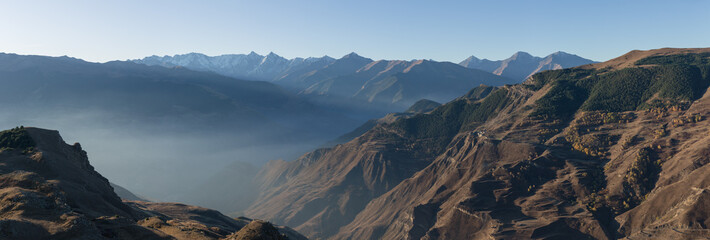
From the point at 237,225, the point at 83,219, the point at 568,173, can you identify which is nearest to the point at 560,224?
the point at 568,173

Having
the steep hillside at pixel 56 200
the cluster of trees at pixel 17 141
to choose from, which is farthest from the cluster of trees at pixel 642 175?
the cluster of trees at pixel 17 141

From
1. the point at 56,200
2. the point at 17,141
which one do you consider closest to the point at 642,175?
the point at 56,200

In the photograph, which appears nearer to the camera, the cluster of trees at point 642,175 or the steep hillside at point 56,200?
the steep hillside at point 56,200

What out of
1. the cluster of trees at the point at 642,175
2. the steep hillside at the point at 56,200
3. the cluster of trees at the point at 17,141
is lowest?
the cluster of trees at the point at 642,175

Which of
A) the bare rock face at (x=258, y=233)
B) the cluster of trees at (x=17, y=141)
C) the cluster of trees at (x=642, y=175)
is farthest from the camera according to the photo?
the cluster of trees at (x=642, y=175)

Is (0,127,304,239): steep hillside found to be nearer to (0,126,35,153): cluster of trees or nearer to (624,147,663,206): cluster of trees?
(0,126,35,153): cluster of trees

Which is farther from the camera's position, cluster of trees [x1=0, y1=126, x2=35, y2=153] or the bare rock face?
cluster of trees [x1=0, y1=126, x2=35, y2=153]

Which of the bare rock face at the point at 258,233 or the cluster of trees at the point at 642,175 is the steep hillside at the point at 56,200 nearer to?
the bare rock face at the point at 258,233

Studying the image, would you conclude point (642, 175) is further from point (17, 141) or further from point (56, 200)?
point (17, 141)

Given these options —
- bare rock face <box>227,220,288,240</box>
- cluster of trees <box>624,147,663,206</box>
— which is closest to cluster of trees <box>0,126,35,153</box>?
bare rock face <box>227,220,288,240</box>
